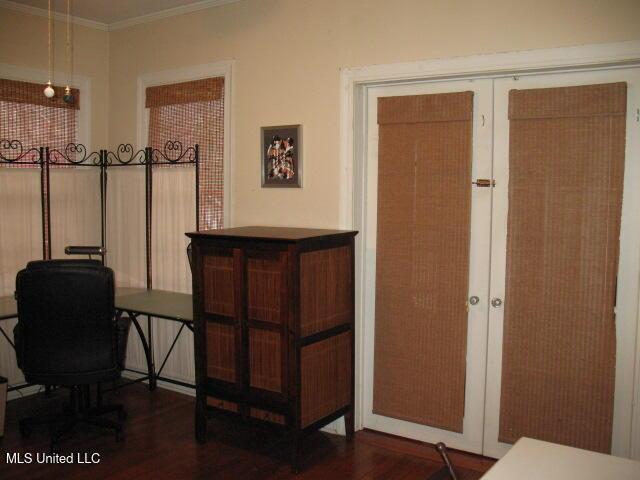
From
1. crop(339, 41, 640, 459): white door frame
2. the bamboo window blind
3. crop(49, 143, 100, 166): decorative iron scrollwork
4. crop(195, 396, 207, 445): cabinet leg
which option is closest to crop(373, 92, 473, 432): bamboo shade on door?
crop(339, 41, 640, 459): white door frame

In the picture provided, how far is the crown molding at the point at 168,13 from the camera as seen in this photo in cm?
437

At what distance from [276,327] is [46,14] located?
305 centimetres

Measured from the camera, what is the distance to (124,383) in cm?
482

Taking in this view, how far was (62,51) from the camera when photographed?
4.81 m

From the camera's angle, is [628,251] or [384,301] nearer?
[628,251]

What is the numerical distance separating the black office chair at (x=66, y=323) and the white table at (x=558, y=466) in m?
2.42

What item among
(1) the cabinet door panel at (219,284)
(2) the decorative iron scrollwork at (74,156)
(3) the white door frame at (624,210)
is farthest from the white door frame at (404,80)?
(2) the decorative iron scrollwork at (74,156)

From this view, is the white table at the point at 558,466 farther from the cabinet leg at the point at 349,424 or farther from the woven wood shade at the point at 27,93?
the woven wood shade at the point at 27,93

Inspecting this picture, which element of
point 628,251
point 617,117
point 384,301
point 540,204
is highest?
point 617,117

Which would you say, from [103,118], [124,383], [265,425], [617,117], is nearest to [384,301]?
[265,425]

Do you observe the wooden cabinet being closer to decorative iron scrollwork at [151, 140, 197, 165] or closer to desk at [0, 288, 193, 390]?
desk at [0, 288, 193, 390]

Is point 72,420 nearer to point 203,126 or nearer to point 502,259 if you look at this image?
point 203,126

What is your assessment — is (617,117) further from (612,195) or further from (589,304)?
(589,304)

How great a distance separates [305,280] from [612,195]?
159 centimetres
